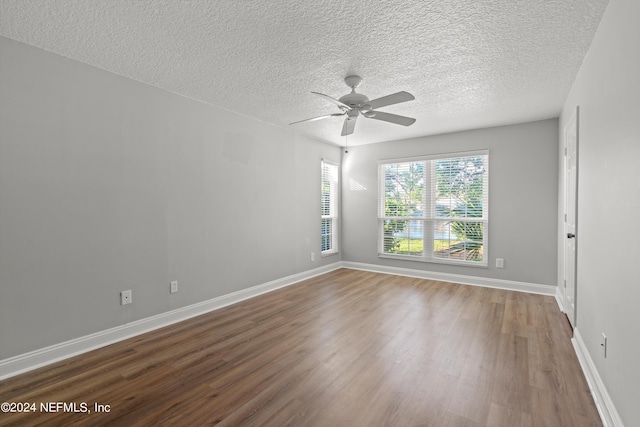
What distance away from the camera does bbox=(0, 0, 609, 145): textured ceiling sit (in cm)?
191

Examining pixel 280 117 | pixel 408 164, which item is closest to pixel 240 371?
pixel 280 117

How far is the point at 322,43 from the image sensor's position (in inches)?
90.0

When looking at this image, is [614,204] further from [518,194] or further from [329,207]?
[329,207]

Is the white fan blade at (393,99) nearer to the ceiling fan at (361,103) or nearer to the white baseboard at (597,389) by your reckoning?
the ceiling fan at (361,103)

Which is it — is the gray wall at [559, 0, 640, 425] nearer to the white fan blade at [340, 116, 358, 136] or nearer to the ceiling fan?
the ceiling fan

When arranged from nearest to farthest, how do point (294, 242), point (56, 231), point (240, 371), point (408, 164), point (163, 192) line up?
point (240, 371), point (56, 231), point (163, 192), point (294, 242), point (408, 164)

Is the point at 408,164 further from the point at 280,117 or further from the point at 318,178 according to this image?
the point at 280,117

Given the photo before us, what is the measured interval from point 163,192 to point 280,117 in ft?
6.12

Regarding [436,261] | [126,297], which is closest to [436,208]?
[436,261]

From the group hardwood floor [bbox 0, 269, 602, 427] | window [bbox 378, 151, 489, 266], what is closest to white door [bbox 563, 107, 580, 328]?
hardwood floor [bbox 0, 269, 602, 427]

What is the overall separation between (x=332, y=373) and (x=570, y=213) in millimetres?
3056

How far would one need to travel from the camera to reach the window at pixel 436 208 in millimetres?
4828

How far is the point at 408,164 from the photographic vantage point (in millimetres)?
5469

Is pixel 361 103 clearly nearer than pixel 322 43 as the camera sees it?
No
